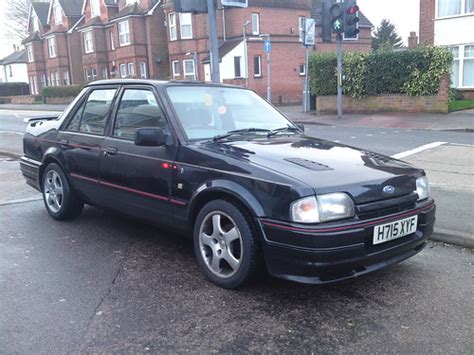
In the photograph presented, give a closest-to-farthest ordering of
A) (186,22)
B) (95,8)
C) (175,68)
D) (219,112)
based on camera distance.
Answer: (219,112), (186,22), (175,68), (95,8)

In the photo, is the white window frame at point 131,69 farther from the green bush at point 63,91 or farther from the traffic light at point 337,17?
the traffic light at point 337,17

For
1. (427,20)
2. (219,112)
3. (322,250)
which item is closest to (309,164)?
(322,250)

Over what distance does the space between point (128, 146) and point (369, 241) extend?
2474 millimetres

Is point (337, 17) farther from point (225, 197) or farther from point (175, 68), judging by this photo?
point (175, 68)

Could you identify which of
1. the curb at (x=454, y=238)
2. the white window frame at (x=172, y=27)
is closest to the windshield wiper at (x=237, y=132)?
the curb at (x=454, y=238)

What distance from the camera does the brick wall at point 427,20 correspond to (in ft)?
77.5

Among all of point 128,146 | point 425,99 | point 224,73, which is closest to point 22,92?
point 224,73

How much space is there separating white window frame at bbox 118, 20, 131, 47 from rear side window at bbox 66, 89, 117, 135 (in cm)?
3713

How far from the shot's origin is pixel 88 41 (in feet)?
153

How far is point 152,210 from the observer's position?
15.1ft

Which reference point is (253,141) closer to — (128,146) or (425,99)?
(128,146)

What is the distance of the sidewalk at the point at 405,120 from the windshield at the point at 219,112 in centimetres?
1195

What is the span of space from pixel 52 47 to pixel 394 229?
54038 mm

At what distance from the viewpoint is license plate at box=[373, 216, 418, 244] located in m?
3.58
